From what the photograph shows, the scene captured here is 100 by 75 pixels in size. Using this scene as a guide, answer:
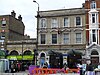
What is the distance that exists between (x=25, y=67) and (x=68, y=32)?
395 inches

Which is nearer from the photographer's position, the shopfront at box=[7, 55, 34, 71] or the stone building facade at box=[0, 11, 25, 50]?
the shopfront at box=[7, 55, 34, 71]

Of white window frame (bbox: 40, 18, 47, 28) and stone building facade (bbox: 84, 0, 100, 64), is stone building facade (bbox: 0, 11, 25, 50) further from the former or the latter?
stone building facade (bbox: 84, 0, 100, 64)

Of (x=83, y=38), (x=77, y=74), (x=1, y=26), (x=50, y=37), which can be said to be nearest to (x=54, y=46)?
(x=50, y=37)

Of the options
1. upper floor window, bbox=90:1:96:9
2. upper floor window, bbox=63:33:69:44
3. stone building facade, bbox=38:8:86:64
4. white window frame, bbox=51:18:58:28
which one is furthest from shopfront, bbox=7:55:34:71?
upper floor window, bbox=90:1:96:9

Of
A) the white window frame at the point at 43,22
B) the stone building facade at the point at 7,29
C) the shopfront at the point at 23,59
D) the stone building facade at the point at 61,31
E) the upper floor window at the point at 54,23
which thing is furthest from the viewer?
the stone building facade at the point at 7,29

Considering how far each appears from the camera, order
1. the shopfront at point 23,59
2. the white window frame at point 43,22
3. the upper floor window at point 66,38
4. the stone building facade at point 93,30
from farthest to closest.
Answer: the white window frame at point 43,22 → the shopfront at point 23,59 → the upper floor window at point 66,38 → the stone building facade at point 93,30

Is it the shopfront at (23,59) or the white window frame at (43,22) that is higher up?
the white window frame at (43,22)

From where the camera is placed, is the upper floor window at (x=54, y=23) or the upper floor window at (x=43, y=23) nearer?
the upper floor window at (x=54, y=23)

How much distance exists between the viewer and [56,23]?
173 ft

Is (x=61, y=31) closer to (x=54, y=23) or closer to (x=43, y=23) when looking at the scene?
(x=54, y=23)

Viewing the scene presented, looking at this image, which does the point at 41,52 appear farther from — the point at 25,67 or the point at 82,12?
the point at 82,12

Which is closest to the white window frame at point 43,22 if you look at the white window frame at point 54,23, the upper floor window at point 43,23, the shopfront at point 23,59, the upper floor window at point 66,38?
the upper floor window at point 43,23

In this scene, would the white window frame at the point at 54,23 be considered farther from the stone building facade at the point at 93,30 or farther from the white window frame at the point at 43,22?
the stone building facade at the point at 93,30

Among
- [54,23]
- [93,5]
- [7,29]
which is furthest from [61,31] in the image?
[7,29]
